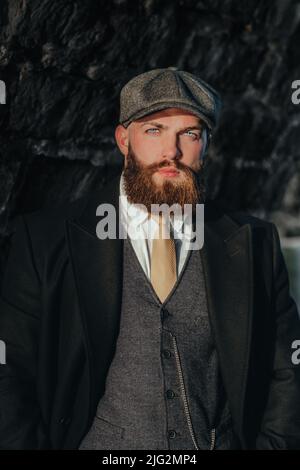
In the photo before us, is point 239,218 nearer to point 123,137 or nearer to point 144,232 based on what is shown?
point 144,232

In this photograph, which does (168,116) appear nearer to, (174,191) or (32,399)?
(174,191)

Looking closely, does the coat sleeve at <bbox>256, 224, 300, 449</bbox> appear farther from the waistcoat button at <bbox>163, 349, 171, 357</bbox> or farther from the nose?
the nose

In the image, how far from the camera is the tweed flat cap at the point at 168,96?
2.90 metres

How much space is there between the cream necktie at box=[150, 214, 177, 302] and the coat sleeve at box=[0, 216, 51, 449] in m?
0.46

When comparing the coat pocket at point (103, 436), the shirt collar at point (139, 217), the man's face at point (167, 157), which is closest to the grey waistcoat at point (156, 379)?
the coat pocket at point (103, 436)

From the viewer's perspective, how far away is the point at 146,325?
9.65 ft

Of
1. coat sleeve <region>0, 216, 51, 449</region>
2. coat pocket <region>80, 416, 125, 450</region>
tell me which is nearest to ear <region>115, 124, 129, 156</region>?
coat sleeve <region>0, 216, 51, 449</region>

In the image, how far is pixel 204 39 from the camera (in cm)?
441

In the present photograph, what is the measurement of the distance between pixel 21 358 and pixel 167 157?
95 centimetres

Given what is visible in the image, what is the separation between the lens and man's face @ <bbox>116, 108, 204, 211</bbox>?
2.94 meters

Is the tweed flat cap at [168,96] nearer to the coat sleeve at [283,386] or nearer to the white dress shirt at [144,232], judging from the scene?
the white dress shirt at [144,232]

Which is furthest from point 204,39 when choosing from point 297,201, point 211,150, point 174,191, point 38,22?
point 297,201
